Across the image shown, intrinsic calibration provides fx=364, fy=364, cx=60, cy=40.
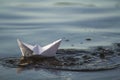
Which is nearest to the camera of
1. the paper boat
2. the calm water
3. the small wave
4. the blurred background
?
the calm water

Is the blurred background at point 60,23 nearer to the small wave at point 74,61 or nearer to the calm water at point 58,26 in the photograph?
the calm water at point 58,26

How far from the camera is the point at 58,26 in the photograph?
883 centimetres

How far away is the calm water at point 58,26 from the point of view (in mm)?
5680

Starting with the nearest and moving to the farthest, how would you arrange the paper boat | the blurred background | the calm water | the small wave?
the calm water → the small wave → the paper boat → the blurred background

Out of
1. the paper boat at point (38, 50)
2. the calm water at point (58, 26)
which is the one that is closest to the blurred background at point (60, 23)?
the calm water at point (58, 26)

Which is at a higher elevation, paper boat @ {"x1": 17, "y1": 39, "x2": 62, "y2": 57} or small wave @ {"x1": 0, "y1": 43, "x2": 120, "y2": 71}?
paper boat @ {"x1": 17, "y1": 39, "x2": 62, "y2": 57}

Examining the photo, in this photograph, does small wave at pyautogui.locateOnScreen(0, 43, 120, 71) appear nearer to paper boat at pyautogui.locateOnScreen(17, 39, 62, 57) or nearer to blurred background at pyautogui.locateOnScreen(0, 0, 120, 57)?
paper boat at pyautogui.locateOnScreen(17, 39, 62, 57)

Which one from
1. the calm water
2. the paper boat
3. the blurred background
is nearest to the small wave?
→ the paper boat

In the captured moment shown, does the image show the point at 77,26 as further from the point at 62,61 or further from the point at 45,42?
the point at 62,61

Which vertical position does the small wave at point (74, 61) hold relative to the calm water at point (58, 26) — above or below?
below

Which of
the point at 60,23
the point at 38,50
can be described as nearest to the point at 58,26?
the point at 60,23

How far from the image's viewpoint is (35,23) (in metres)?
9.13

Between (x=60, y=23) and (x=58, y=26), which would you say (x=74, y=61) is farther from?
(x=60, y=23)

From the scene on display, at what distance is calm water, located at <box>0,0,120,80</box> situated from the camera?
5680 millimetres
